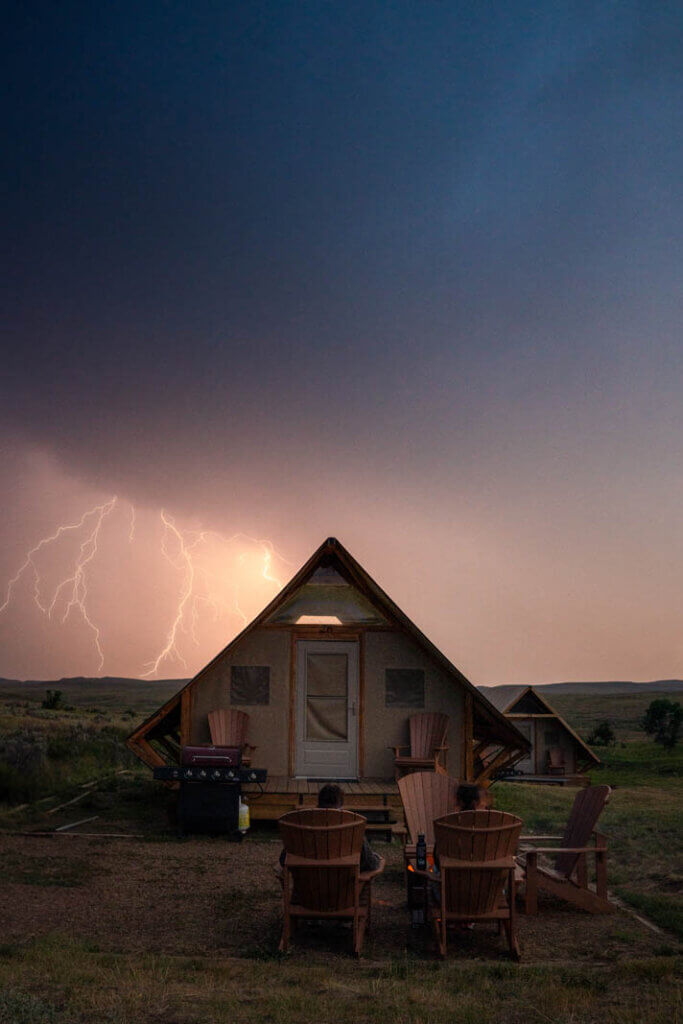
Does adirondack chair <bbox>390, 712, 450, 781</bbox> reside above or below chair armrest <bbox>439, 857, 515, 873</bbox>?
above

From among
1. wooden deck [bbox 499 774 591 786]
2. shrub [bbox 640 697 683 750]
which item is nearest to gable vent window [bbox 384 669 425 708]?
wooden deck [bbox 499 774 591 786]

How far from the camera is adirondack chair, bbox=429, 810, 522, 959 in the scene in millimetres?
5441

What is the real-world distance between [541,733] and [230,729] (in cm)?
1905

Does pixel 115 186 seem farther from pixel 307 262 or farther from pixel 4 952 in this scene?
pixel 4 952

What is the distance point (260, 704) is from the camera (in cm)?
1162

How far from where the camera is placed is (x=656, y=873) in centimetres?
845

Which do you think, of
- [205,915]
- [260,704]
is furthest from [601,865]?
[260,704]

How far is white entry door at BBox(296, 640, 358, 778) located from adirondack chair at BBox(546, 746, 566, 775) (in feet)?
58.4

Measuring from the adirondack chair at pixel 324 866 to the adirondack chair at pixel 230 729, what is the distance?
573cm

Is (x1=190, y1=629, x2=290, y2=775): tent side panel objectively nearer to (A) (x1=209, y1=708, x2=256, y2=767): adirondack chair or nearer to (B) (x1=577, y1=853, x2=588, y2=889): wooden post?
(A) (x1=209, y1=708, x2=256, y2=767): adirondack chair

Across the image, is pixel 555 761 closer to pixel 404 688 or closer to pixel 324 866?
pixel 404 688

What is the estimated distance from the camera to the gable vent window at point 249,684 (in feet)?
38.2

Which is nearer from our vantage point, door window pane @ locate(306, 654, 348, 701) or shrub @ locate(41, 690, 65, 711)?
door window pane @ locate(306, 654, 348, 701)

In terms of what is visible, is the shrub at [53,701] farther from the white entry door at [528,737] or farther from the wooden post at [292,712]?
the wooden post at [292,712]
